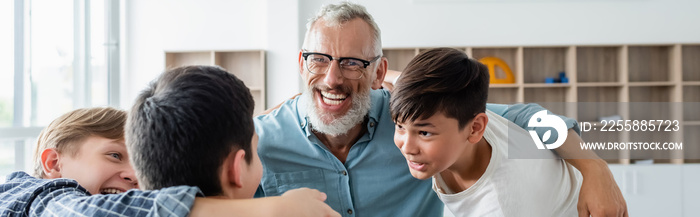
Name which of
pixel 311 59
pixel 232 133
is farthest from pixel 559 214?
pixel 232 133

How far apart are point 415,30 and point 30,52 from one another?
3.43 m

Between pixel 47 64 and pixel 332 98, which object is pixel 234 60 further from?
pixel 332 98

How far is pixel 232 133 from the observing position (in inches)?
36.0

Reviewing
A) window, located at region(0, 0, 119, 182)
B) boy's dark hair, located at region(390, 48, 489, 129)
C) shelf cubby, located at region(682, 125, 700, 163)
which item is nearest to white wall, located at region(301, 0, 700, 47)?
shelf cubby, located at region(682, 125, 700, 163)

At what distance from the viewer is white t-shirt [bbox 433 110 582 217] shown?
136 centimetres

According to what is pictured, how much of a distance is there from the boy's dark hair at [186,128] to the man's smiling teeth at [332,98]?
0.79m

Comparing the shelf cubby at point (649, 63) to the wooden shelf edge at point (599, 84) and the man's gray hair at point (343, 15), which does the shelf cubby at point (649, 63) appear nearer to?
the wooden shelf edge at point (599, 84)

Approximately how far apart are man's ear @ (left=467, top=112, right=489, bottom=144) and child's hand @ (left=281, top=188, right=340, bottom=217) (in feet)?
1.96

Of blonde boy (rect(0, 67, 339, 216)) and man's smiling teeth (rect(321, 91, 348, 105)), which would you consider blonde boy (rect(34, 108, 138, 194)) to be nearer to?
blonde boy (rect(0, 67, 339, 216))

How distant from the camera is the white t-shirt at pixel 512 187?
1.36 meters

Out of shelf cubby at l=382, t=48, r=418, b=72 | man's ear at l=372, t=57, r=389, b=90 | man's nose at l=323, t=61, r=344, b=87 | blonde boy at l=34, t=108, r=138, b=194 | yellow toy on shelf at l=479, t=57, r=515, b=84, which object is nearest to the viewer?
blonde boy at l=34, t=108, r=138, b=194

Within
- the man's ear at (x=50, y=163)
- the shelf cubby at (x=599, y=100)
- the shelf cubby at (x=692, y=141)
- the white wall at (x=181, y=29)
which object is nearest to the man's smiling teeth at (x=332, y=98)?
the man's ear at (x=50, y=163)

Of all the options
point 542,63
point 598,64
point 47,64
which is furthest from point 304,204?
point 598,64

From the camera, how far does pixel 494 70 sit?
5.39 m
